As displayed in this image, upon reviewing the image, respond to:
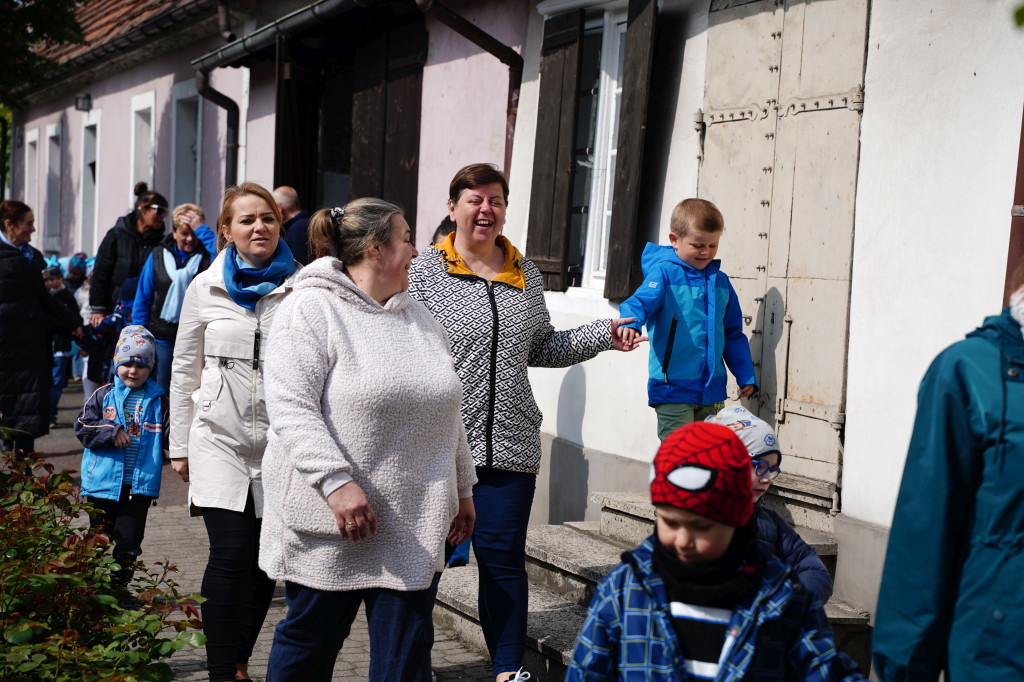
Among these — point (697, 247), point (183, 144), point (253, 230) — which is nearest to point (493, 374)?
point (253, 230)

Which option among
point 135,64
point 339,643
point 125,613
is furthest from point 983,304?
point 135,64

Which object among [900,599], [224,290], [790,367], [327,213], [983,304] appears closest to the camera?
[900,599]

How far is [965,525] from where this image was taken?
7.78 feet

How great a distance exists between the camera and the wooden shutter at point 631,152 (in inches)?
247

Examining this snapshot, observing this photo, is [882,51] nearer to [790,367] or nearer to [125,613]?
[790,367]

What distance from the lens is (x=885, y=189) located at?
4945mm

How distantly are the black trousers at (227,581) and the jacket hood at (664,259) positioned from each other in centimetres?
227

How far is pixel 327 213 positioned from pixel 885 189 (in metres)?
2.58

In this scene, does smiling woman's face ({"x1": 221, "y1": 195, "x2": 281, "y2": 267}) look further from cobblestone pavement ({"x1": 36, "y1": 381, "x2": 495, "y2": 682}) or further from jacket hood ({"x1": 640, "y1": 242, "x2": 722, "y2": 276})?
jacket hood ({"x1": 640, "y1": 242, "x2": 722, "y2": 276})

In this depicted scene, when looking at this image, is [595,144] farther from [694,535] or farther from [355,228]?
[694,535]

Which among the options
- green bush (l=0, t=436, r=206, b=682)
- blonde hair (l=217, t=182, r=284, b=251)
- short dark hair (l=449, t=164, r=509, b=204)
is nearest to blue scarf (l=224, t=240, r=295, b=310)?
blonde hair (l=217, t=182, r=284, b=251)

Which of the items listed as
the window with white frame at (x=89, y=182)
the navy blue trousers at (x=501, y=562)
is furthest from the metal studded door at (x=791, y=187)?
the window with white frame at (x=89, y=182)

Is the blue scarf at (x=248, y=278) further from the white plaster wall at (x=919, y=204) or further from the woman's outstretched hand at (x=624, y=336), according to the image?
the white plaster wall at (x=919, y=204)

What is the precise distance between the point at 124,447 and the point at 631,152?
120 inches
